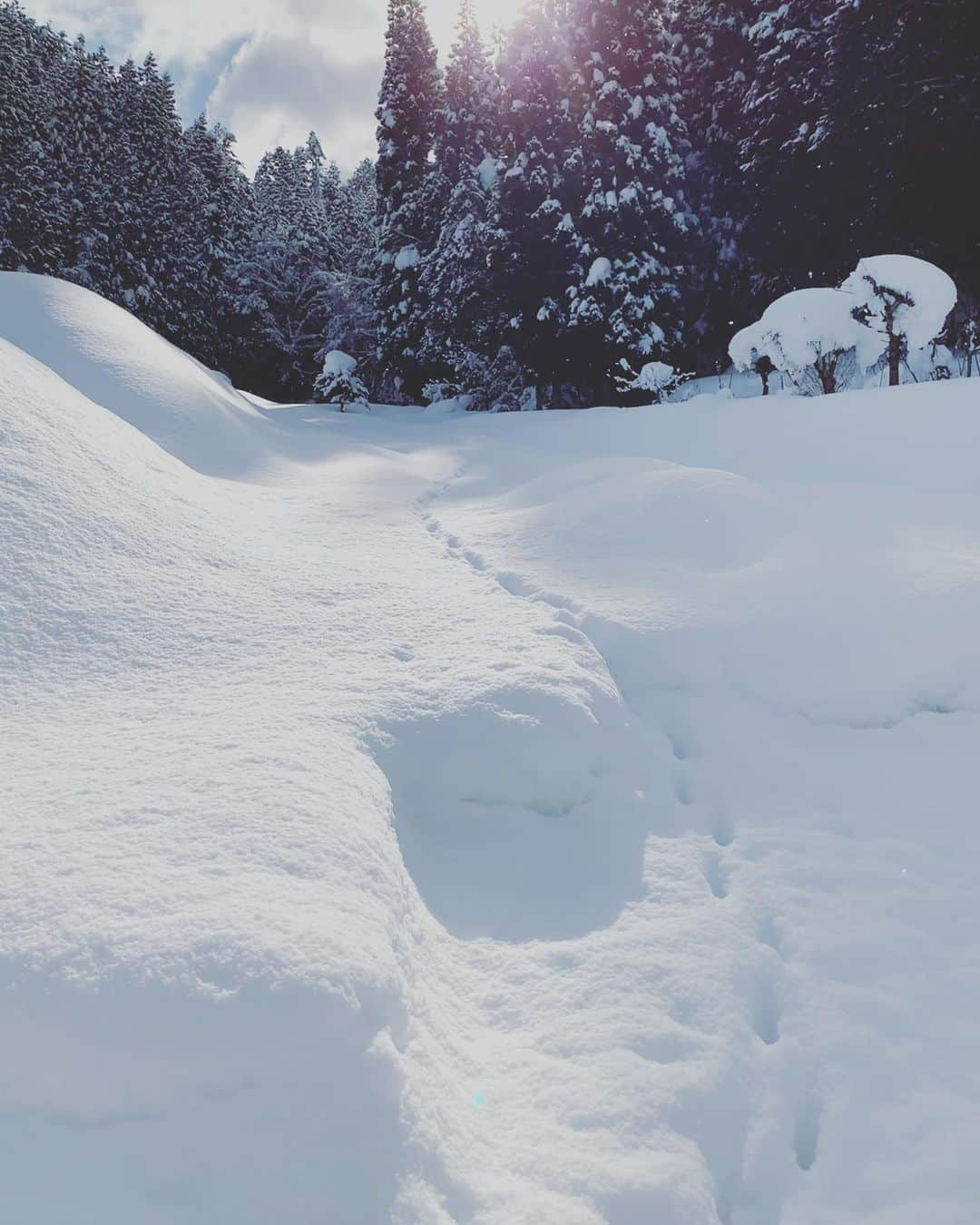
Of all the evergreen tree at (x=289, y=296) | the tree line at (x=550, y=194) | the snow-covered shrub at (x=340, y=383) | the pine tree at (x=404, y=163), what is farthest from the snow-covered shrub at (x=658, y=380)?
the evergreen tree at (x=289, y=296)

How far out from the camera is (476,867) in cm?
271

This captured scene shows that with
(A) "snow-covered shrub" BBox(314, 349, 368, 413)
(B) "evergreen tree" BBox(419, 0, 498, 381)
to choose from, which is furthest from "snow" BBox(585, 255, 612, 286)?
(A) "snow-covered shrub" BBox(314, 349, 368, 413)

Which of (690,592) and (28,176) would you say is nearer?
(690,592)

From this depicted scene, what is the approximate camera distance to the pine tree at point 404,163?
23938 millimetres

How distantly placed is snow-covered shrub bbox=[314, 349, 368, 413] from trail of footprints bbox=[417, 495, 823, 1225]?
1909cm

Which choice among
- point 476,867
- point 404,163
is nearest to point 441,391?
point 404,163

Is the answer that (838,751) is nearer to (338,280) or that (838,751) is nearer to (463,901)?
(463,901)

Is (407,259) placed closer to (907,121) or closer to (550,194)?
(550,194)

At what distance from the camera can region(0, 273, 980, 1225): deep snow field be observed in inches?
61.0

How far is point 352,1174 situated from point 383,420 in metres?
19.5

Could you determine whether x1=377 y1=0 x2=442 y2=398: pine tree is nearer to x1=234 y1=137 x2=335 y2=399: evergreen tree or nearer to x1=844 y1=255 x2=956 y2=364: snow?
x1=234 y1=137 x2=335 y2=399: evergreen tree

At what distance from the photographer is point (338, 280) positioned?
28219 millimetres

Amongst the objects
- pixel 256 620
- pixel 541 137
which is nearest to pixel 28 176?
pixel 541 137

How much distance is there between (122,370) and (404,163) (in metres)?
18.5
